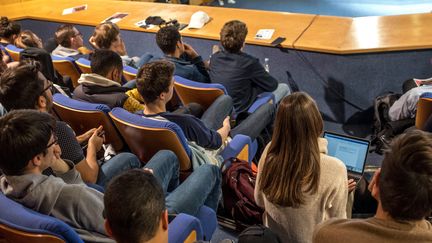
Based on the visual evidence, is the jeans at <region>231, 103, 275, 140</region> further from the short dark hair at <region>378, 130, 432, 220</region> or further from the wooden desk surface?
the short dark hair at <region>378, 130, 432, 220</region>

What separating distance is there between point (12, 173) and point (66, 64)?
200 centimetres

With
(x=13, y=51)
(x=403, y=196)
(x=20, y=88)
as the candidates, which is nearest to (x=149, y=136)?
(x=20, y=88)

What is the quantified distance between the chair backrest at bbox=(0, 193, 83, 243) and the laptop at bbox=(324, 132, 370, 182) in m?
1.32

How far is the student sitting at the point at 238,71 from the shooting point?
2924 millimetres

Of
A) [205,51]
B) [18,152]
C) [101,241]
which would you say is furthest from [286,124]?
[205,51]

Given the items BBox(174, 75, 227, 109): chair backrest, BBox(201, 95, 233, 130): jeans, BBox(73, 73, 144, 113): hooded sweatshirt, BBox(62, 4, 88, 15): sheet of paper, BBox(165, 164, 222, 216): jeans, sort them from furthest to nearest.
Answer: BBox(62, 4, 88, 15): sheet of paper < BBox(174, 75, 227, 109): chair backrest < BBox(201, 95, 233, 130): jeans < BBox(73, 73, 144, 113): hooded sweatshirt < BBox(165, 164, 222, 216): jeans

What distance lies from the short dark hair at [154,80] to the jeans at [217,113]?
39 centimetres

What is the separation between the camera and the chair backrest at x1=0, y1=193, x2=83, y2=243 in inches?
46.7

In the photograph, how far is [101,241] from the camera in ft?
4.65

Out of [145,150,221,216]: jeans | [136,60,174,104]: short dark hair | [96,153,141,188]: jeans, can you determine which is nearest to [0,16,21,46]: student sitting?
[136,60,174,104]: short dark hair

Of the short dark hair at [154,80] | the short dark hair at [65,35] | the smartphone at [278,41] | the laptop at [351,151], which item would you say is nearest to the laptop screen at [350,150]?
the laptop at [351,151]

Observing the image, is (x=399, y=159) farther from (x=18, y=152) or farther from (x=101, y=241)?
(x=18, y=152)

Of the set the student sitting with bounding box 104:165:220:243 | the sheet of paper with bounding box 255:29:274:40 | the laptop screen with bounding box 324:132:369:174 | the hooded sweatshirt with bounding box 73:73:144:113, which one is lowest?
the sheet of paper with bounding box 255:29:274:40

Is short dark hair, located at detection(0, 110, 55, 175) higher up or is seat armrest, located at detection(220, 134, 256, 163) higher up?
short dark hair, located at detection(0, 110, 55, 175)
